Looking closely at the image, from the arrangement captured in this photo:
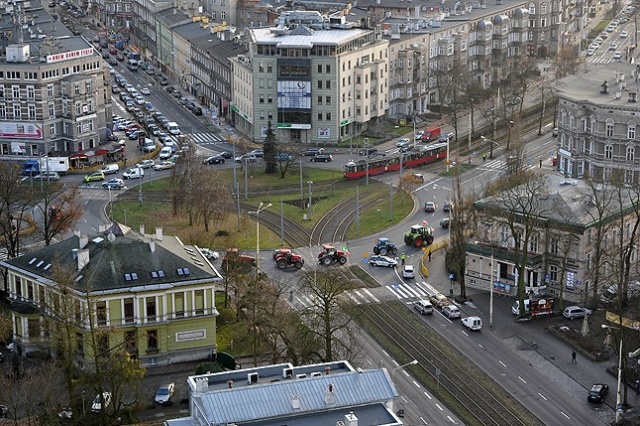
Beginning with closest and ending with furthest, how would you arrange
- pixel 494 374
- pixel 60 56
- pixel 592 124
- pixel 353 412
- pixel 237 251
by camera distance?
1. pixel 353 412
2. pixel 494 374
3. pixel 237 251
4. pixel 592 124
5. pixel 60 56

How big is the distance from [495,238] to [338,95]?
187 ft

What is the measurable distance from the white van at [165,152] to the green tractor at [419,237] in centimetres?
4586

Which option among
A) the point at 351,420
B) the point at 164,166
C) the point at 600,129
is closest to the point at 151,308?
the point at 351,420

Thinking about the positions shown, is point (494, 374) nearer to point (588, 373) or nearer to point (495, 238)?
point (588, 373)

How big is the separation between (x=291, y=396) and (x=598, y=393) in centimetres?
2942

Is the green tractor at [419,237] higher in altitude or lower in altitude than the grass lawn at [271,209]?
higher

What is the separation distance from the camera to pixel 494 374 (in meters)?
112

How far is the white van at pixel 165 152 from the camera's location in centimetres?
17900

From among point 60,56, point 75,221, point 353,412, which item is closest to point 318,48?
point 60,56

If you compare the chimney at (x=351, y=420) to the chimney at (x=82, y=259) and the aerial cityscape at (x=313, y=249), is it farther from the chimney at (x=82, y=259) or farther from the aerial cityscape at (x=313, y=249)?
the chimney at (x=82, y=259)

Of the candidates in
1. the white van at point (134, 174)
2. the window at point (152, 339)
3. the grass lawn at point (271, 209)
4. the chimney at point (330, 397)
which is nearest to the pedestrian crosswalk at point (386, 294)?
the grass lawn at point (271, 209)

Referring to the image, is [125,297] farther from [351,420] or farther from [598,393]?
[598,393]

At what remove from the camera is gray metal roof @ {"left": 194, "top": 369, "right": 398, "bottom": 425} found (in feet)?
289

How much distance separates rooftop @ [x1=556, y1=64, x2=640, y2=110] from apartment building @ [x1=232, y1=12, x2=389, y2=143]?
103 ft
